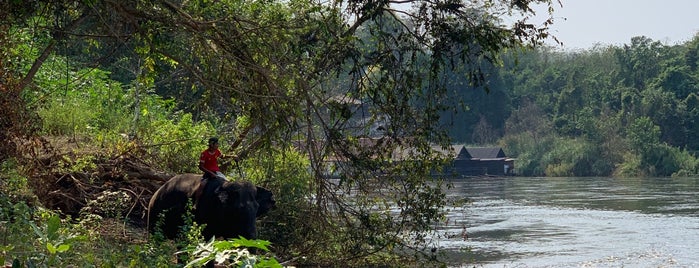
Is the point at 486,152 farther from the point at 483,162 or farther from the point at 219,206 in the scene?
the point at 219,206

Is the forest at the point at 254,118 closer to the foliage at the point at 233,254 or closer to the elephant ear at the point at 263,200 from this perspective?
the elephant ear at the point at 263,200

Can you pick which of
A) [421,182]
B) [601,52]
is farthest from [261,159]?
[601,52]

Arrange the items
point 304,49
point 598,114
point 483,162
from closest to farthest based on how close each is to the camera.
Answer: point 304,49
point 483,162
point 598,114

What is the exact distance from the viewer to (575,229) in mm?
27516

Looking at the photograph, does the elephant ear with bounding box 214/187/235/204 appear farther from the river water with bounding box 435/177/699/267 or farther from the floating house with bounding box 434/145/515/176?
the floating house with bounding box 434/145/515/176

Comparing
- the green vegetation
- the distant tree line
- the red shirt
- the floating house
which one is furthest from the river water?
the floating house

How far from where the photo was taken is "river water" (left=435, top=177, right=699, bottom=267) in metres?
21.2

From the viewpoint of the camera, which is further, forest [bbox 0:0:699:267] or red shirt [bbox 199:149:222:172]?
red shirt [bbox 199:149:222:172]

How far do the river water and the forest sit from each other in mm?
1613

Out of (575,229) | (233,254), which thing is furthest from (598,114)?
(233,254)

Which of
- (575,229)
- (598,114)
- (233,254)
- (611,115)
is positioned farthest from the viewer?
(598,114)

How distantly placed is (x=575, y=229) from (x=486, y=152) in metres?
39.4

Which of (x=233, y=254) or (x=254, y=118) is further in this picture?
(x=254, y=118)

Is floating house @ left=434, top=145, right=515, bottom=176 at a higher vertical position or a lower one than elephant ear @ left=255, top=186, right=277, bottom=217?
higher
